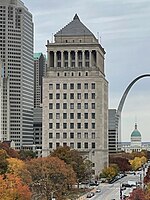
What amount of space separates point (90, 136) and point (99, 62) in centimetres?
1879

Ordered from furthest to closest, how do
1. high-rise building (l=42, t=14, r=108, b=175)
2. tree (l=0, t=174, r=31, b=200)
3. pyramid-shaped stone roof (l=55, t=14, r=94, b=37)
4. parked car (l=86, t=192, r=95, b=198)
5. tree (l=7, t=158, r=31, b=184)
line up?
pyramid-shaped stone roof (l=55, t=14, r=94, b=37) → high-rise building (l=42, t=14, r=108, b=175) → parked car (l=86, t=192, r=95, b=198) → tree (l=7, t=158, r=31, b=184) → tree (l=0, t=174, r=31, b=200)

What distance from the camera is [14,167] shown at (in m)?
107

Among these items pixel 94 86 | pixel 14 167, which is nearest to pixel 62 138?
pixel 94 86

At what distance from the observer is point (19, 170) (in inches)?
3927

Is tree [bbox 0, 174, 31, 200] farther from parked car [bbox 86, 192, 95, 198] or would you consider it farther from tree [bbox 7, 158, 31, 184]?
parked car [bbox 86, 192, 95, 198]

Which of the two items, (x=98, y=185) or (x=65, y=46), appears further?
(x=65, y=46)

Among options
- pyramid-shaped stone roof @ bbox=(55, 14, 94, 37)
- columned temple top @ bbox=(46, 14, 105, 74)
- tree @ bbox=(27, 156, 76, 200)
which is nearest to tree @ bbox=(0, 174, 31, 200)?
tree @ bbox=(27, 156, 76, 200)

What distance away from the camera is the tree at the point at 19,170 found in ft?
310

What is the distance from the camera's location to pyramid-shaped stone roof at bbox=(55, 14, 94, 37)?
158 metres

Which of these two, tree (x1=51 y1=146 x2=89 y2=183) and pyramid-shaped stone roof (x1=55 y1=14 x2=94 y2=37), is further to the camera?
pyramid-shaped stone roof (x1=55 y1=14 x2=94 y2=37)

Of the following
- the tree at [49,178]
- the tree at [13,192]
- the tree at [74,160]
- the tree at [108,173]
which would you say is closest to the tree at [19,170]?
the tree at [49,178]

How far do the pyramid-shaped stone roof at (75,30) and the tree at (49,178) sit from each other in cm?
6148

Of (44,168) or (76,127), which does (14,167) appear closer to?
(44,168)

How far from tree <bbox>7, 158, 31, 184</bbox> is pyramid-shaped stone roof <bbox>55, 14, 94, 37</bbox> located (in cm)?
5153
